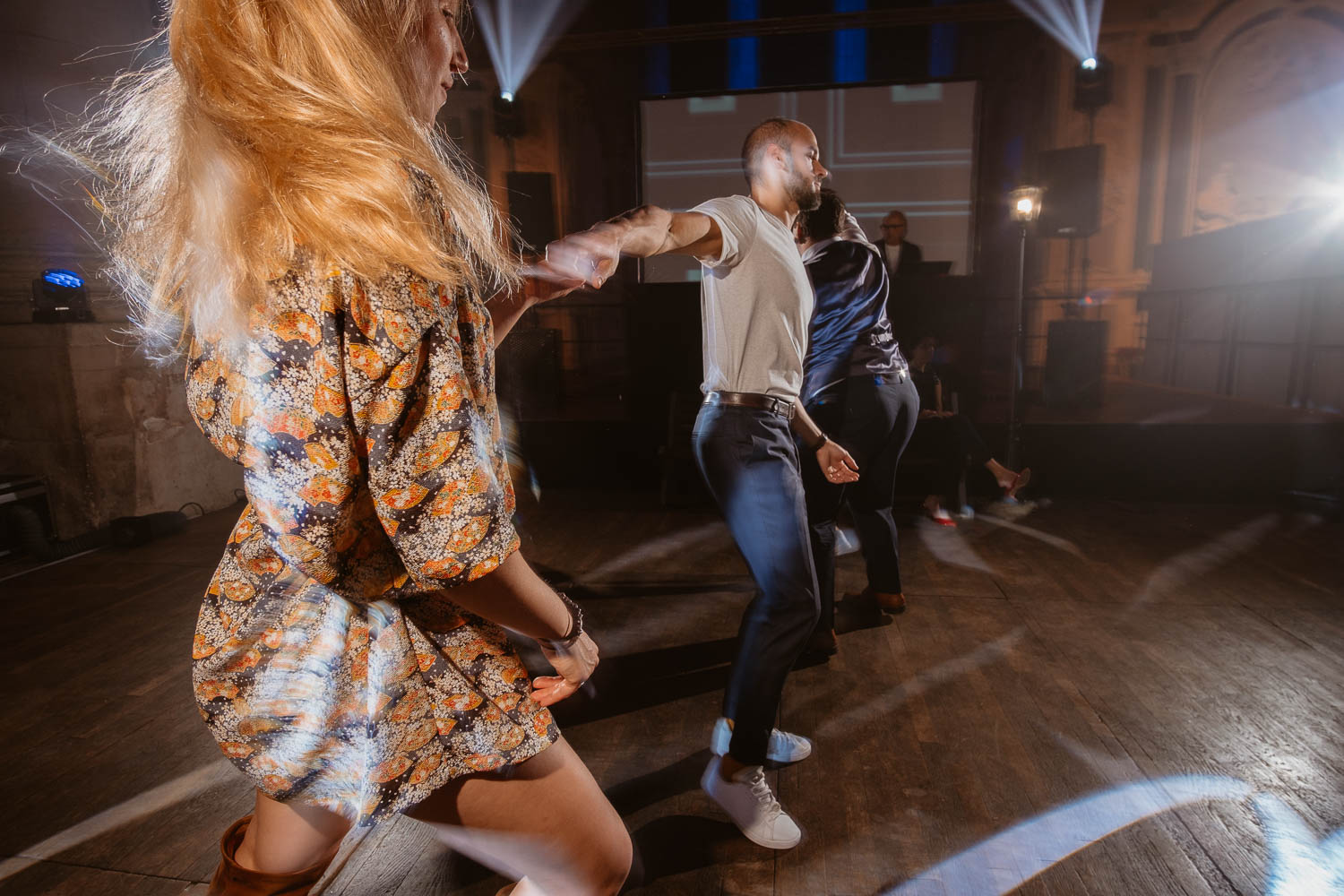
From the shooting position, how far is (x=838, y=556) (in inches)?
144

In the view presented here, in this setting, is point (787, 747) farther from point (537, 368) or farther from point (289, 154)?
point (537, 368)

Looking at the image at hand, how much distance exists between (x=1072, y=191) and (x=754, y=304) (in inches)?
313

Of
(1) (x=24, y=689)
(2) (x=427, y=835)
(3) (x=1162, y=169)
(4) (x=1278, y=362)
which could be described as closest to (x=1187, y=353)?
(4) (x=1278, y=362)

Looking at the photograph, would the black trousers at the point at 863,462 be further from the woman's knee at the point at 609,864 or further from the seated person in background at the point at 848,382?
the woman's knee at the point at 609,864

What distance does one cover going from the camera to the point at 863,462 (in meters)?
2.61

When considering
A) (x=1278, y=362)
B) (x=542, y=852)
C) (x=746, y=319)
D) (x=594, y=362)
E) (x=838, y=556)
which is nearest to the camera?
(x=542, y=852)

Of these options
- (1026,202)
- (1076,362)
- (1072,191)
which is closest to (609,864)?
(1026,202)

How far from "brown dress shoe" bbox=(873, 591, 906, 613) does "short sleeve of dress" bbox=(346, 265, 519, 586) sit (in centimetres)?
248

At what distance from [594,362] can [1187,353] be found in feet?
23.6

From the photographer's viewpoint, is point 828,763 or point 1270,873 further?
point 828,763

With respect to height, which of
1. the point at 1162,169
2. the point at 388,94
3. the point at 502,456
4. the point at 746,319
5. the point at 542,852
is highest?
the point at 1162,169

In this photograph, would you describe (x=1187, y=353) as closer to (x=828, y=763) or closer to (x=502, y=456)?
(x=828, y=763)

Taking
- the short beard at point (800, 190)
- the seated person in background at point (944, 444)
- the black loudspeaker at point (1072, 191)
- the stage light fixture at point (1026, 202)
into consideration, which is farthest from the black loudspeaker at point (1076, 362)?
the short beard at point (800, 190)

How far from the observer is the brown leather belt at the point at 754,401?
1569 millimetres
